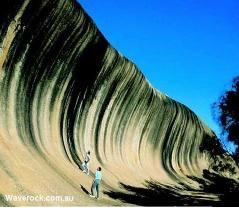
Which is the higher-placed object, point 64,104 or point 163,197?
point 64,104

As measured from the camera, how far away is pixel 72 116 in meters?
25.7

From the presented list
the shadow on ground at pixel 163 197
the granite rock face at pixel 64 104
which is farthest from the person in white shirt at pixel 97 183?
the shadow on ground at pixel 163 197

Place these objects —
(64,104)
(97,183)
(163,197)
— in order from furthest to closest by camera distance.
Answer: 1. (163,197)
2. (64,104)
3. (97,183)

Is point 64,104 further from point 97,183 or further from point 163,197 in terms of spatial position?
point 97,183

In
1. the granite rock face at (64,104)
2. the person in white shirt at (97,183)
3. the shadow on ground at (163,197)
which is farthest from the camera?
the shadow on ground at (163,197)

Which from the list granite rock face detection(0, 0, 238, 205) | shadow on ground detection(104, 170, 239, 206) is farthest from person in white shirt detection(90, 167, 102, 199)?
shadow on ground detection(104, 170, 239, 206)

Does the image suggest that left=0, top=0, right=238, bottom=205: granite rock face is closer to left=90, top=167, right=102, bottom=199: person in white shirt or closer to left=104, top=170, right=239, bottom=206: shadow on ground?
left=90, top=167, right=102, bottom=199: person in white shirt

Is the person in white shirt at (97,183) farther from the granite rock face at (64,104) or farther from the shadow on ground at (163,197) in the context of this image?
the shadow on ground at (163,197)

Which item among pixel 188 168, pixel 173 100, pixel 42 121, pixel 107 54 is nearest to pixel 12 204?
pixel 42 121

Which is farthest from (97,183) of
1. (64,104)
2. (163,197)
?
(163,197)

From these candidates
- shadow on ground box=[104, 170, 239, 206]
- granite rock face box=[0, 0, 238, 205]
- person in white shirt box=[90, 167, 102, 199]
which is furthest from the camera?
shadow on ground box=[104, 170, 239, 206]

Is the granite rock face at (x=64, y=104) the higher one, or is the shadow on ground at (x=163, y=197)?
the granite rock face at (x=64, y=104)

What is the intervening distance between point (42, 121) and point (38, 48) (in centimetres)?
355

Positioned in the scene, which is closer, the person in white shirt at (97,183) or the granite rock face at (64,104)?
the person in white shirt at (97,183)
